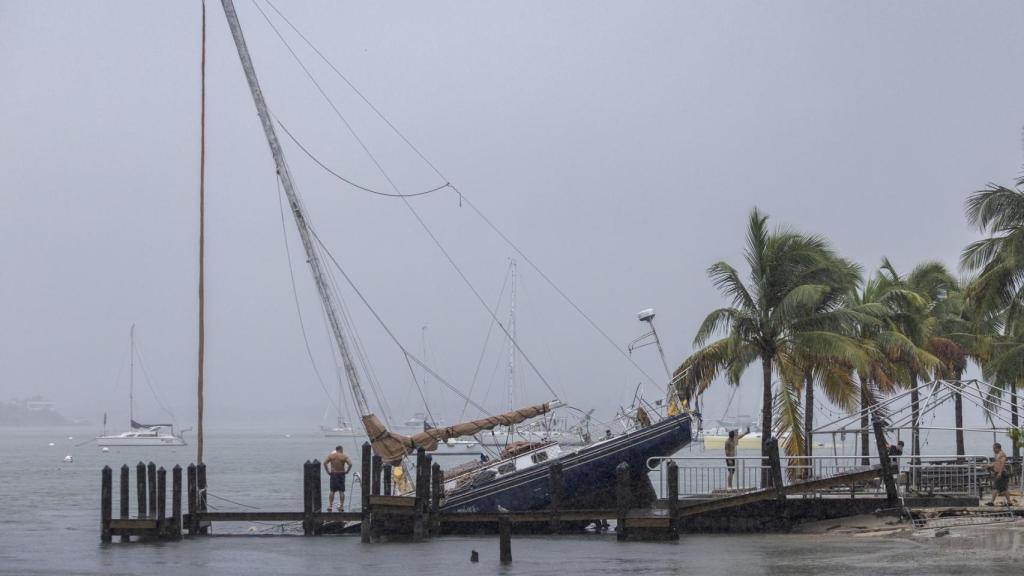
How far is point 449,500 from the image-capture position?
36625 mm

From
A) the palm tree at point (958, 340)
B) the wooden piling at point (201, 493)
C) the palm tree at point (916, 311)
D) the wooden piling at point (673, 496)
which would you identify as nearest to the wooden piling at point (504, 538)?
the wooden piling at point (673, 496)

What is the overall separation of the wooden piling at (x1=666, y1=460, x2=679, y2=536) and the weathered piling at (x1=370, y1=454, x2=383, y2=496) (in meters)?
8.06

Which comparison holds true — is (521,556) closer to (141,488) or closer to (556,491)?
(556,491)

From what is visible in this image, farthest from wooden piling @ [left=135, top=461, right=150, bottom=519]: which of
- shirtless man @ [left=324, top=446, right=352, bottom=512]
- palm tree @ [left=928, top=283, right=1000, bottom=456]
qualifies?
palm tree @ [left=928, top=283, right=1000, bottom=456]

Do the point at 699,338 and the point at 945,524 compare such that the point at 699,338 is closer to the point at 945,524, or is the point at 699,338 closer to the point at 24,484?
the point at 945,524

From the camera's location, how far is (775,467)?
32.5 m

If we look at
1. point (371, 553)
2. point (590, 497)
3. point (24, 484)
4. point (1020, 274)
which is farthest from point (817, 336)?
point (24, 484)

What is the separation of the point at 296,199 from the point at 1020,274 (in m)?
22.3

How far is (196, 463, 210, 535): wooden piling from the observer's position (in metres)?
36.8

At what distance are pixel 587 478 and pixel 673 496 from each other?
214 inches

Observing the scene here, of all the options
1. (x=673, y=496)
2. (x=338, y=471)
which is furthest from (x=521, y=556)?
(x=338, y=471)

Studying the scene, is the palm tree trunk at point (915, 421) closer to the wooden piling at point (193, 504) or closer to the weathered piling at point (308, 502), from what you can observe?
the weathered piling at point (308, 502)

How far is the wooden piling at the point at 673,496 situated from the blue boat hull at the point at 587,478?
4.80 metres

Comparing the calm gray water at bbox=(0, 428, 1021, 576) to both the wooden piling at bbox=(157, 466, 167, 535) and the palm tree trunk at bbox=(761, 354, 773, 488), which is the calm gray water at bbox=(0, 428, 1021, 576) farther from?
the palm tree trunk at bbox=(761, 354, 773, 488)
